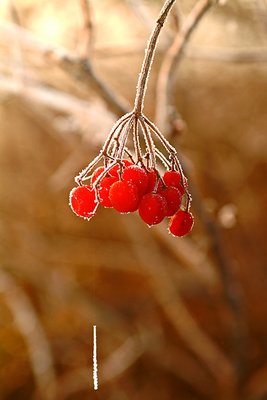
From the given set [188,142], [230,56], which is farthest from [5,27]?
[188,142]

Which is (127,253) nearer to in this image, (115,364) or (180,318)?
(180,318)

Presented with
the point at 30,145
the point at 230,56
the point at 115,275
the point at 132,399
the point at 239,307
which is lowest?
the point at 239,307

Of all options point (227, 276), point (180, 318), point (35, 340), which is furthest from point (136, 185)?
point (180, 318)

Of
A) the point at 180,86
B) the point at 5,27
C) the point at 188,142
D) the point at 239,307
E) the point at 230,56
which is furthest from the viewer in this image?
the point at 188,142

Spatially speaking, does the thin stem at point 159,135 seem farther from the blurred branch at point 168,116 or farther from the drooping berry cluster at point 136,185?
the blurred branch at point 168,116

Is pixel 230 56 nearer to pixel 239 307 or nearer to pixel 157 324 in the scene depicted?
pixel 239 307

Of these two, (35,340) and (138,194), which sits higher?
(35,340)

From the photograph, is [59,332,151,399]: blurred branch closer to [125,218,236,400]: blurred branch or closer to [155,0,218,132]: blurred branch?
[125,218,236,400]: blurred branch
